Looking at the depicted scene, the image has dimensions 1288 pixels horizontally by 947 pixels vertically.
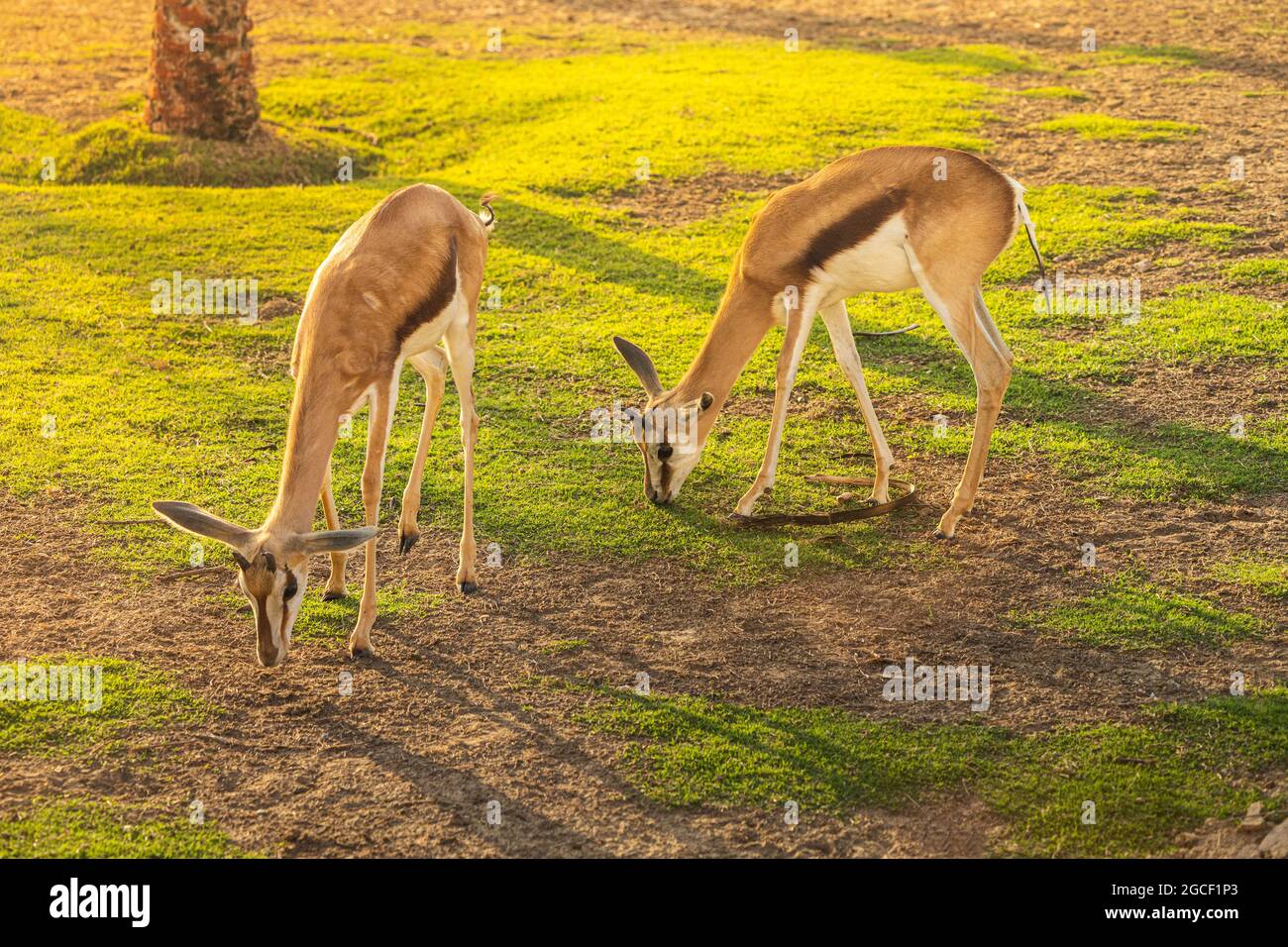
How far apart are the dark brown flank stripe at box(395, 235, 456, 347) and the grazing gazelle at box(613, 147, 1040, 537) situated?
55.9 inches

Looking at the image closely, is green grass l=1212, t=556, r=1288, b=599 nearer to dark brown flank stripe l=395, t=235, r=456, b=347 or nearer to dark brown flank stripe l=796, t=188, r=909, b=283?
dark brown flank stripe l=796, t=188, r=909, b=283

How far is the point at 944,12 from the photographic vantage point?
19.5 metres

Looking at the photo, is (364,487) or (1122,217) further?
(1122,217)

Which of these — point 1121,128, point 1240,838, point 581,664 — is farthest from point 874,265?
point 1121,128

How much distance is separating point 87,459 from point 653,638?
13.3 feet

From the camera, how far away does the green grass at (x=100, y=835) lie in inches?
203

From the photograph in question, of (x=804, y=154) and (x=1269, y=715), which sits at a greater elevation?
(x=804, y=154)

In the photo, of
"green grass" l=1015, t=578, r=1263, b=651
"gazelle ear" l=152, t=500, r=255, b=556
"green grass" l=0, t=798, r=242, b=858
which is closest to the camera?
"green grass" l=0, t=798, r=242, b=858

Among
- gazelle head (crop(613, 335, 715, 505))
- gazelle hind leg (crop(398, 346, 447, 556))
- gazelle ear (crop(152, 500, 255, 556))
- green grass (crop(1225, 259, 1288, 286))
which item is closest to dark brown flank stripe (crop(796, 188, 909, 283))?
gazelle head (crop(613, 335, 715, 505))

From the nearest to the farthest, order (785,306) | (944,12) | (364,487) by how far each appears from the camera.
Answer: (364,487) < (785,306) < (944,12)

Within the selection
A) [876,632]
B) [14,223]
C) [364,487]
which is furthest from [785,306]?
[14,223]

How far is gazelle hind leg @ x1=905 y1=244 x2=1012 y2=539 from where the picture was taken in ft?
24.1

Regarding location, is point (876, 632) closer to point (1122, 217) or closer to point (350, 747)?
point (350, 747)

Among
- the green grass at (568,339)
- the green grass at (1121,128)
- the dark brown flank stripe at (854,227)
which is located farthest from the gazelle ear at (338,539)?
the green grass at (1121,128)
